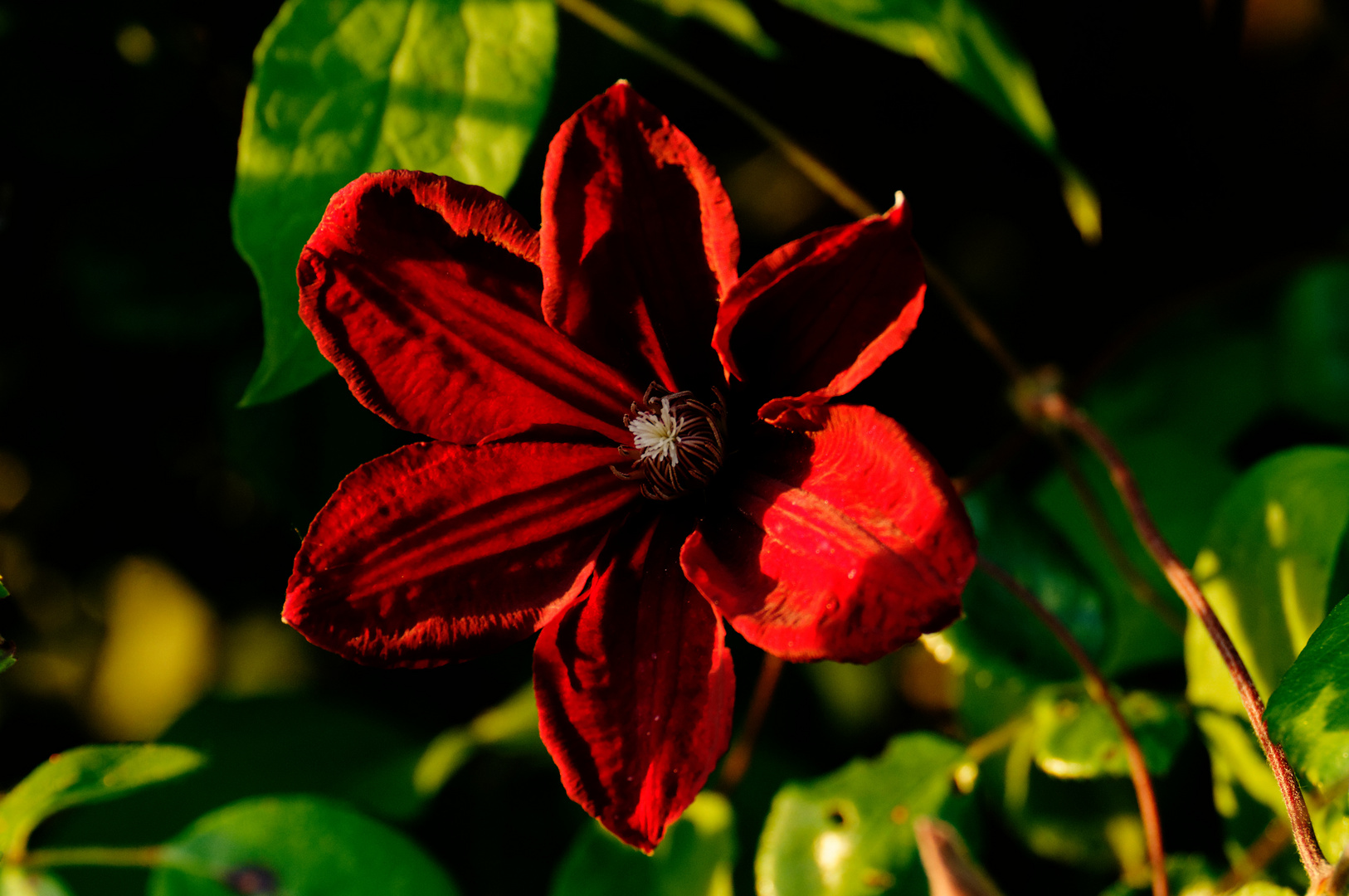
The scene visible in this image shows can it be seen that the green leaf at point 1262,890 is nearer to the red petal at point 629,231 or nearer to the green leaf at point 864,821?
the green leaf at point 864,821

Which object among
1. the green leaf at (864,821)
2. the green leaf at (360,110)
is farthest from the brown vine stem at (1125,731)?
the green leaf at (360,110)

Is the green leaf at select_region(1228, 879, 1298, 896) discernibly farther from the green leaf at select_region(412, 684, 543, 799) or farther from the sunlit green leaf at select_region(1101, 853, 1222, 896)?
the green leaf at select_region(412, 684, 543, 799)

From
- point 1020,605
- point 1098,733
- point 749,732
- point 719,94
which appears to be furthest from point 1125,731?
point 719,94

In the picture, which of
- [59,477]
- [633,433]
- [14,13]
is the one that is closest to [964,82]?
[633,433]

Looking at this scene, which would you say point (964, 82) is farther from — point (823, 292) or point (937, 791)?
point (937, 791)

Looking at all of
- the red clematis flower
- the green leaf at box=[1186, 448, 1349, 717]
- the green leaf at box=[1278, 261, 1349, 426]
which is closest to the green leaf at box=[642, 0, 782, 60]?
the red clematis flower
